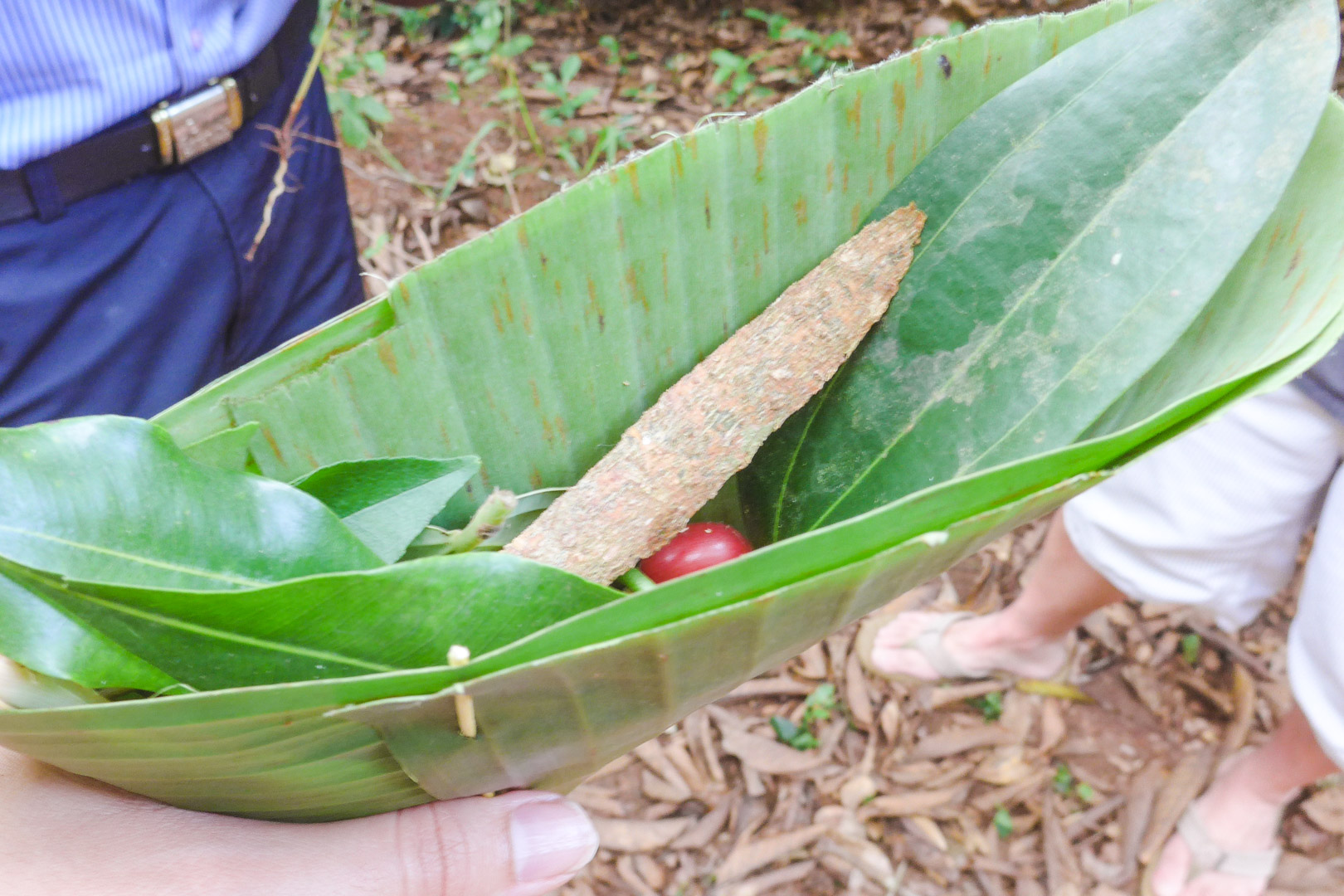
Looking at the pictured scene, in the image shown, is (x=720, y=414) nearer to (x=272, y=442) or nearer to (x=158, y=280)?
(x=272, y=442)

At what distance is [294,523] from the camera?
420mm

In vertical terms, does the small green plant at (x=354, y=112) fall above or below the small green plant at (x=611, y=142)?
above

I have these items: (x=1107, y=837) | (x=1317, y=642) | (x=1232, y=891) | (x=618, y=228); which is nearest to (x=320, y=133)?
(x=618, y=228)

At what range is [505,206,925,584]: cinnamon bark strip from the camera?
18.9 inches

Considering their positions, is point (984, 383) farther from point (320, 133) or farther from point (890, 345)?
point (320, 133)

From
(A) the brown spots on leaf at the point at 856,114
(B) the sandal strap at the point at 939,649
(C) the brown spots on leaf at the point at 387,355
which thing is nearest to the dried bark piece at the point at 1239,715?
(B) the sandal strap at the point at 939,649

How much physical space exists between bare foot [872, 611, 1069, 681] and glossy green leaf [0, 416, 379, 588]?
1.16 meters

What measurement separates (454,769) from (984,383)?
0.34m

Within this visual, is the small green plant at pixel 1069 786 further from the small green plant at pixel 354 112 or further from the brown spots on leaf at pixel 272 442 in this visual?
the small green plant at pixel 354 112

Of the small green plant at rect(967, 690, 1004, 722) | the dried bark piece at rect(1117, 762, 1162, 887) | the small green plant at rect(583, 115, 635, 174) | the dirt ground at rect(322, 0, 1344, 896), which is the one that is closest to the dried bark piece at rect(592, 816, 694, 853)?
the dirt ground at rect(322, 0, 1344, 896)

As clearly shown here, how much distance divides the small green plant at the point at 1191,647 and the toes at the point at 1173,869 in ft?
0.98

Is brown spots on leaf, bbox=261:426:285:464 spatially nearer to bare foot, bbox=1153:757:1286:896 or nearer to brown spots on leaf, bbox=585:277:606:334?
brown spots on leaf, bbox=585:277:606:334

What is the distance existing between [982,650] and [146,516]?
1.24 metres

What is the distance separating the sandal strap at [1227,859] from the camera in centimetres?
121
